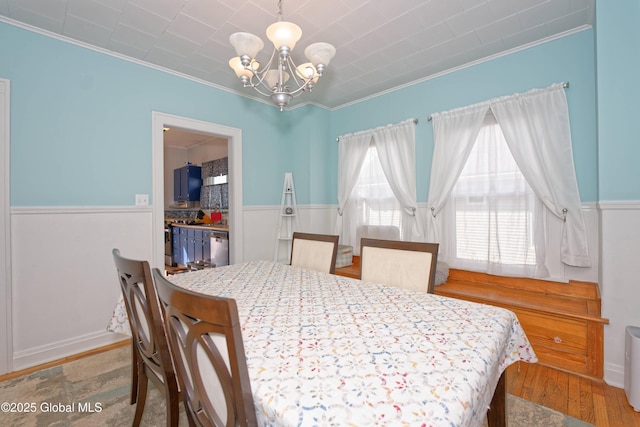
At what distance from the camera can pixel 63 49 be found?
A: 232 cm

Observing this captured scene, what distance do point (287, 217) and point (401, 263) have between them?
2353 millimetres

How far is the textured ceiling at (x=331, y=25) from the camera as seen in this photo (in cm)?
200

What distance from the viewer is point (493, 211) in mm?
2664

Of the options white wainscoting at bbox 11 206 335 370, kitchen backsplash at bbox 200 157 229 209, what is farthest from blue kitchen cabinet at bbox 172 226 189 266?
white wainscoting at bbox 11 206 335 370

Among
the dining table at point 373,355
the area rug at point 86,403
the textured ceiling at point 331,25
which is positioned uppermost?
the textured ceiling at point 331,25

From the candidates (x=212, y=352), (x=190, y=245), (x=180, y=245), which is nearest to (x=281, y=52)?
(x=212, y=352)

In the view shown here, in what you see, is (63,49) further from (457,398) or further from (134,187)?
(457,398)

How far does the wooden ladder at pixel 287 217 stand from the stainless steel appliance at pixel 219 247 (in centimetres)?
110

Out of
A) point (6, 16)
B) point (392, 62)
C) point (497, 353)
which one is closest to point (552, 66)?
point (392, 62)

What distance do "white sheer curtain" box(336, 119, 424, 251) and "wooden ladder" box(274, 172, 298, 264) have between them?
68cm

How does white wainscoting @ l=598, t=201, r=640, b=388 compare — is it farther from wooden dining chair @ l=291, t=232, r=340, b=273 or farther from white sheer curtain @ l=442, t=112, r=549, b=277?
wooden dining chair @ l=291, t=232, r=340, b=273

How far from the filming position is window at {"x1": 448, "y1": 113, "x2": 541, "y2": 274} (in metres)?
2.51

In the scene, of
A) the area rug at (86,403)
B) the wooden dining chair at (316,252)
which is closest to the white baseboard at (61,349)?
the area rug at (86,403)

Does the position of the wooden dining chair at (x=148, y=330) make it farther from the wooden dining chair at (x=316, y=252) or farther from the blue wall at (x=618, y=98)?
the blue wall at (x=618, y=98)
